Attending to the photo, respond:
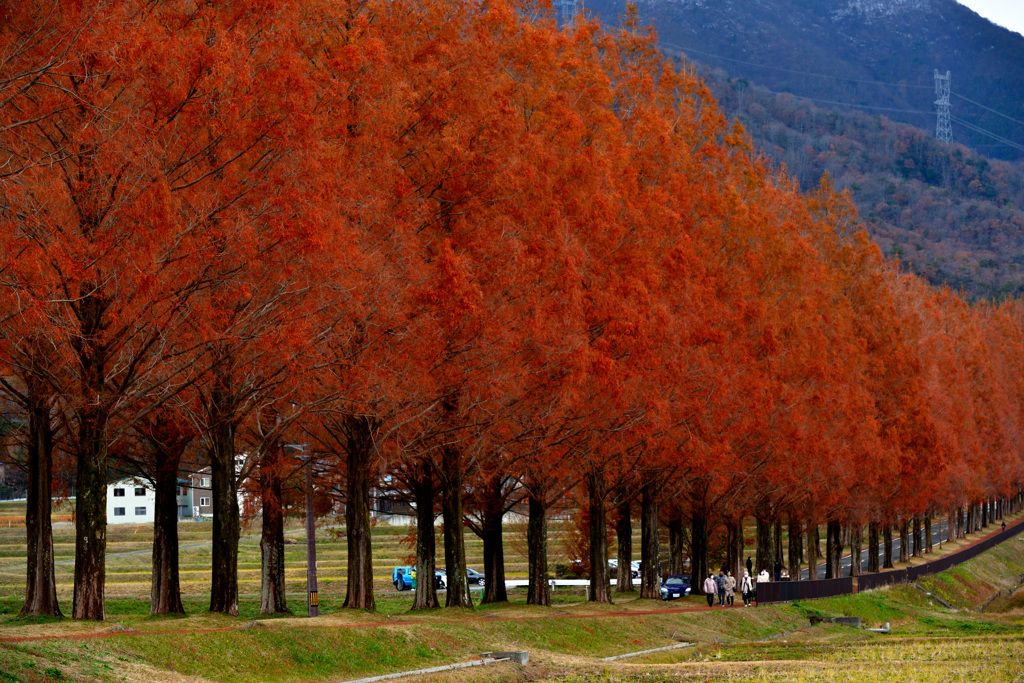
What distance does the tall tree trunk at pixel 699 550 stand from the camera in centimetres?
5138

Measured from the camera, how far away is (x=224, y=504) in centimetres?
2756

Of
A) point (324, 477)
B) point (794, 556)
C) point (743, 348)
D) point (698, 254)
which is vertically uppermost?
point (698, 254)

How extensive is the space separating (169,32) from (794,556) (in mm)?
51594

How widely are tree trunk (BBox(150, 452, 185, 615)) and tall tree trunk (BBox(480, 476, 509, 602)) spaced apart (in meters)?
11.5

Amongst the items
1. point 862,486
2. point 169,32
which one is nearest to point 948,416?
point 862,486

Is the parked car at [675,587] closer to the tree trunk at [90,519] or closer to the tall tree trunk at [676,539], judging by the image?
the tall tree trunk at [676,539]

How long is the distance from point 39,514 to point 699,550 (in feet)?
106

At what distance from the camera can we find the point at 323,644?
2386 cm

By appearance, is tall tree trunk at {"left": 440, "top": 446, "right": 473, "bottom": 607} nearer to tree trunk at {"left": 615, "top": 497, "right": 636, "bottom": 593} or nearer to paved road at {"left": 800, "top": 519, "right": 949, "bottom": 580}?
tree trunk at {"left": 615, "top": 497, "right": 636, "bottom": 593}

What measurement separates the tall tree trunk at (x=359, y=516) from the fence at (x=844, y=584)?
933 inches

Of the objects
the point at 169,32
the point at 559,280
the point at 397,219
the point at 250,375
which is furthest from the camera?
the point at 559,280

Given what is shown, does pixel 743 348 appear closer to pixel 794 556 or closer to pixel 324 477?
pixel 324 477

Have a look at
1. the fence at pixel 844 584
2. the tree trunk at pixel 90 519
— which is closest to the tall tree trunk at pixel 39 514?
the tree trunk at pixel 90 519

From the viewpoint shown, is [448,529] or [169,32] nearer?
[169,32]
